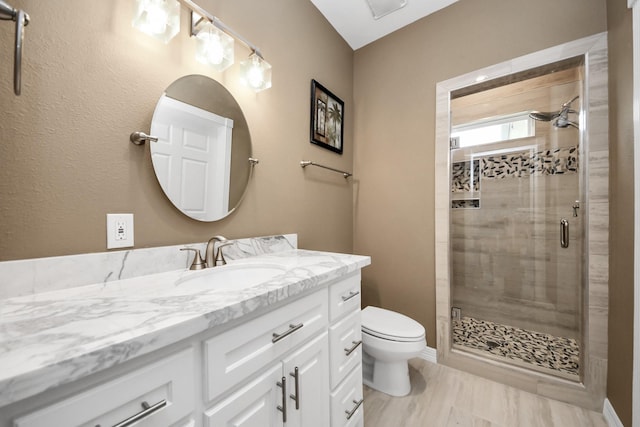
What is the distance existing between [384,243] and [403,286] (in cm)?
36

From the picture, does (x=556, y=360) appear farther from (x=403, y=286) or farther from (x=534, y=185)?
(x=534, y=185)

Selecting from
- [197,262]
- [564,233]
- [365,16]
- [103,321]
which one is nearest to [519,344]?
[564,233]

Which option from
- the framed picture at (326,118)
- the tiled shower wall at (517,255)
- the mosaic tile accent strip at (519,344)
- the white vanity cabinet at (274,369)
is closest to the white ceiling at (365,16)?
the framed picture at (326,118)

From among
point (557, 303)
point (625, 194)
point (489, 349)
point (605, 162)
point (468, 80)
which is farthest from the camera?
point (557, 303)

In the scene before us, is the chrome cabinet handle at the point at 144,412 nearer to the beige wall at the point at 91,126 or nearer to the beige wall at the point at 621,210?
the beige wall at the point at 91,126

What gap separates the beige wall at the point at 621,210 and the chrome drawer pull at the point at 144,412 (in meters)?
1.77

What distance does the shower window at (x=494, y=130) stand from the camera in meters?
2.14

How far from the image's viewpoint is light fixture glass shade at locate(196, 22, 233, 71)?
3.48ft

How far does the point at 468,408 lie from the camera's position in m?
1.38

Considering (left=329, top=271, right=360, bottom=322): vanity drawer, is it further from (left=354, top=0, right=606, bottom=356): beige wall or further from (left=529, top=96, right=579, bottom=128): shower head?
(left=529, top=96, right=579, bottom=128): shower head

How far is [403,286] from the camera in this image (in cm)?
195

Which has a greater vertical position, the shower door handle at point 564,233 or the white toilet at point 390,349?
the shower door handle at point 564,233

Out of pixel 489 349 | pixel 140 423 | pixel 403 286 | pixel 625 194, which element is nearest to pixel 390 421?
pixel 403 286

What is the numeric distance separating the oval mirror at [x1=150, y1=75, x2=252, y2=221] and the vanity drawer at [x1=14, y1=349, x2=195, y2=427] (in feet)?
2.23
